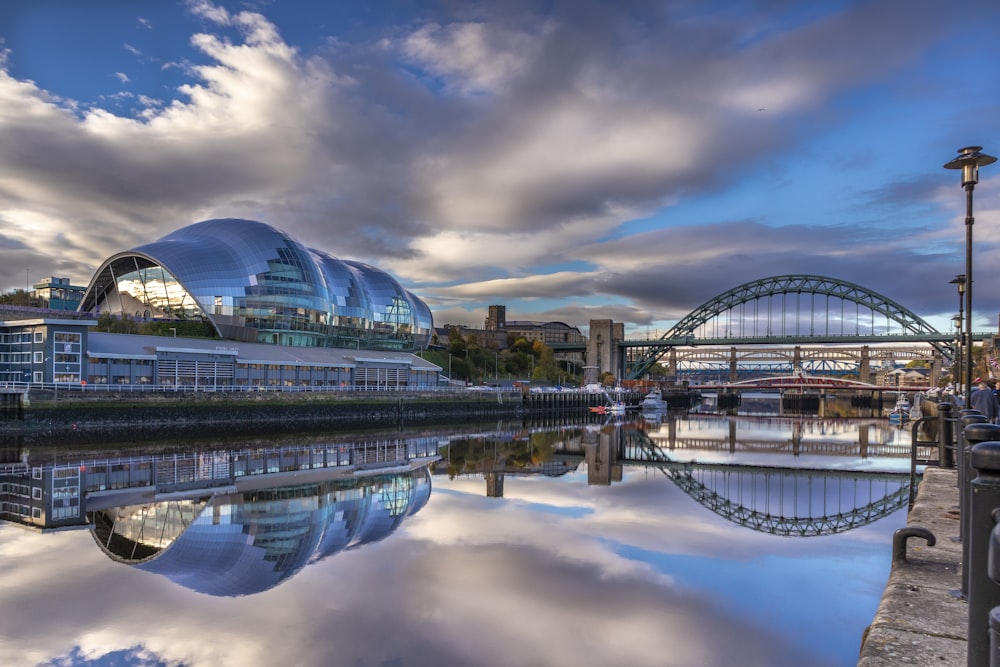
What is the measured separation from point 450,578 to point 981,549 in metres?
9.90

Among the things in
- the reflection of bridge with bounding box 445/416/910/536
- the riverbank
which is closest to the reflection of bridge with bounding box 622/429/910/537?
the reflection of bridge with bounding box 445/416/910/536

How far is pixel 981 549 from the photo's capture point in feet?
12.2

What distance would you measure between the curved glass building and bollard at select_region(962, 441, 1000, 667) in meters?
71.0

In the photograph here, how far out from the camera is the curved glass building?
228ft

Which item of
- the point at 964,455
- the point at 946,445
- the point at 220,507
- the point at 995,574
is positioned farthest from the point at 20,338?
the point at 995,574

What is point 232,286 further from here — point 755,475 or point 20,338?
point 755,475

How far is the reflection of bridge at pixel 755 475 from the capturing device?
20750 mm

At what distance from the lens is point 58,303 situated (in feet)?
316

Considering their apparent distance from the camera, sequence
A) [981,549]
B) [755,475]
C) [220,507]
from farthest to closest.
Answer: [755,475]
[220,507]
[981,549]

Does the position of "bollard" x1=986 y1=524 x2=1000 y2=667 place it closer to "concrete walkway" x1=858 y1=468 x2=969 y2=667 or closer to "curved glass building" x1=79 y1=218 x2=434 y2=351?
"concrete walkway" x1=858 y1=468 x2=969 y2=667

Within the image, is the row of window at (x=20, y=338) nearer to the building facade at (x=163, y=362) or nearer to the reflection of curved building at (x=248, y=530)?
the building facade at (x=163, y=362)

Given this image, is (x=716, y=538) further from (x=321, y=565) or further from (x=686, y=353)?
(x=686, y=353)

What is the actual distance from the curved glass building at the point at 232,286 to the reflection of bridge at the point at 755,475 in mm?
33223

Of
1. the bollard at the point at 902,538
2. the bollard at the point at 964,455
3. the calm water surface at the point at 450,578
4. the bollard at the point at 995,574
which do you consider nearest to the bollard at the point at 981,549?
the bollard at the point at 995,574
